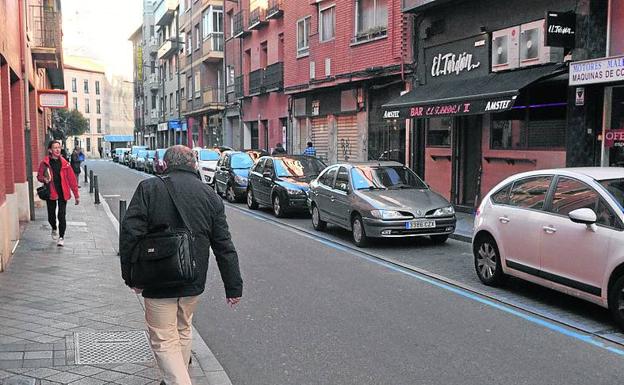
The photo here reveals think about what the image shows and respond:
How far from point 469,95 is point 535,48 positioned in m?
1.66

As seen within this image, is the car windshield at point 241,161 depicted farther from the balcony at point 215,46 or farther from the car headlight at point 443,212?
the balcony at point 215,46

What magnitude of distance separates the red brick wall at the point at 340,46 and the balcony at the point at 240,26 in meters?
6.42

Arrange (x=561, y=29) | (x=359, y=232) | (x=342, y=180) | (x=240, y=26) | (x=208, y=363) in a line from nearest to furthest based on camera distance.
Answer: (x=208, y=363) < (x=359, y=232) < (x=561, y=29) < (x=342, y=180) < (x=240, y=26)

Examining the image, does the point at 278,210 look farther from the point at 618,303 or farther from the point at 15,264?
the point at 618,303

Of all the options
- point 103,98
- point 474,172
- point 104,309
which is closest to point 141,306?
point 104,309

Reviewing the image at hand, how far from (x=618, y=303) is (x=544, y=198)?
154cm

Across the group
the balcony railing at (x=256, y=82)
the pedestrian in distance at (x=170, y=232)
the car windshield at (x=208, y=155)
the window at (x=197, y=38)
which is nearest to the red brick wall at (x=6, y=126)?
the pedestrian in distance at (x=170, y=232)

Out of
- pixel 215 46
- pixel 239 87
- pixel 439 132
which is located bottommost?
pixel 439 132

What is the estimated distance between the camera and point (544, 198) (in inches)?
275

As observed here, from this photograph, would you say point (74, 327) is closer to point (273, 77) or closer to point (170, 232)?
point (170, 232)

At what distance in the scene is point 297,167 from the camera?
54.4 feet

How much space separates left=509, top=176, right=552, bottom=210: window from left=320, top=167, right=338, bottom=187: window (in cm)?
531

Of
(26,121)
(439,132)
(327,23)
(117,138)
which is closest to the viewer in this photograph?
(26,121)

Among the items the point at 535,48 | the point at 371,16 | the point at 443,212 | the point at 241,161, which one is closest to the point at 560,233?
the point at 443,212
